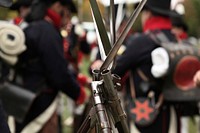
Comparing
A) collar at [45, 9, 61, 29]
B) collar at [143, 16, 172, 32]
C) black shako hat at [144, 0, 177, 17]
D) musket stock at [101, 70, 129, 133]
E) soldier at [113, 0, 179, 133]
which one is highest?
collar at [45, 9, 61, 29]

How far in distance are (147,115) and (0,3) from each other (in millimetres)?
2612

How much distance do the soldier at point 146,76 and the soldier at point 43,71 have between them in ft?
1.50

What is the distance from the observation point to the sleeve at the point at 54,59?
4773 mm

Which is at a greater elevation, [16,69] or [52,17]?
[52,17]

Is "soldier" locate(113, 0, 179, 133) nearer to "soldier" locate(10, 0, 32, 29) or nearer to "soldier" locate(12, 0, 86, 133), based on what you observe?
"soldier" locate(12, 0, 86, 133)

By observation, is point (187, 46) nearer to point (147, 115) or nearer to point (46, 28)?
point (147, 115)

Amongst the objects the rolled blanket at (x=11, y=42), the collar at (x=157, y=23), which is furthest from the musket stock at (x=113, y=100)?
the collar at (x=157, y=23)

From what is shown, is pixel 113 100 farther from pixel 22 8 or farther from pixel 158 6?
pixel 22 8

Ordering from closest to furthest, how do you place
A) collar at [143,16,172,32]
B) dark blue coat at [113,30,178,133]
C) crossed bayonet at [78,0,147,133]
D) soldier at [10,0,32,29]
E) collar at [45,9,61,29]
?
1. crossed bayonet at [78,0,147,133]
2. dark blue coat at [113,30,178,133]
3. collar at [143,16,172,32]
4. collar at [45,9,61,29]
5. soldier at [10,0,32,29]

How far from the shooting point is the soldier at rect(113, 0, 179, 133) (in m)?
4.75

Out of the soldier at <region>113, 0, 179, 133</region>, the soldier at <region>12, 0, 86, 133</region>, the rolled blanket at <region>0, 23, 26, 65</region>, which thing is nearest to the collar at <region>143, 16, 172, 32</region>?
the soldier at <region>113, 0, 179, 133</region>

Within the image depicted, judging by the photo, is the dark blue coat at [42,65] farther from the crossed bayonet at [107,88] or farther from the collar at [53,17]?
the crossed bayonet at [107,88]

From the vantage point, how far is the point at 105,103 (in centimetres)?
231

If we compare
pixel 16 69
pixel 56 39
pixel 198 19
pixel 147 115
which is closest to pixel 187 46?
pixel 147 115
